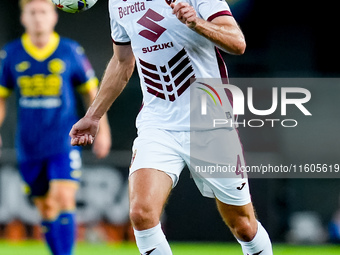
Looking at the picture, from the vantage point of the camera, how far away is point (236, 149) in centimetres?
428

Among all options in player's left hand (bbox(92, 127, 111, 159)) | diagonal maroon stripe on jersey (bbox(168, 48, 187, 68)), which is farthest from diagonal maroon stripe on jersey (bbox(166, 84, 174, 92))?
player's left hand (bbox(92, 127, 111, 159))

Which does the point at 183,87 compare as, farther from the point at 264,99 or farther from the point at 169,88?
the point at 264,99

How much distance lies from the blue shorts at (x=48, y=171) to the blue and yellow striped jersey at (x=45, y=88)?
67 mm

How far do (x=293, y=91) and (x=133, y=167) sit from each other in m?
6.08

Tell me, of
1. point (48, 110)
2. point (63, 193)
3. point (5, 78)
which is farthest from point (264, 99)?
point (63, 193)

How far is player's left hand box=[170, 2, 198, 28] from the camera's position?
3.68m

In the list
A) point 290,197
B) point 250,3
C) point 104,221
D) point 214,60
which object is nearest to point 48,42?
point 104,221

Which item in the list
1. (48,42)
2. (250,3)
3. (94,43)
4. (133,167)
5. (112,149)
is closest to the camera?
(133,167)

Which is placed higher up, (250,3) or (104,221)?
(250,3)

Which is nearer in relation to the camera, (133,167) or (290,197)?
(133,167)

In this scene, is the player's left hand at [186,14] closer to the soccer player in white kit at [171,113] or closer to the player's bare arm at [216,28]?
the player's bare arm at [216,28]

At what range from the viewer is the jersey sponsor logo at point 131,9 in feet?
13.8

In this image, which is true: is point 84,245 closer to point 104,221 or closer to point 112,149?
point 104,221

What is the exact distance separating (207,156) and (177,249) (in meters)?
4.46
